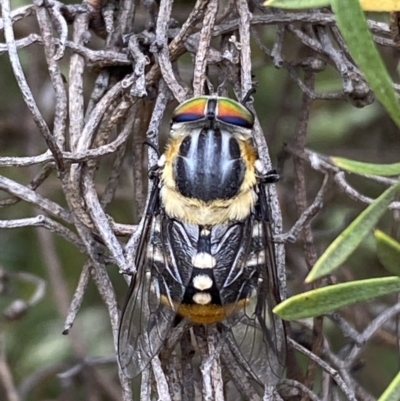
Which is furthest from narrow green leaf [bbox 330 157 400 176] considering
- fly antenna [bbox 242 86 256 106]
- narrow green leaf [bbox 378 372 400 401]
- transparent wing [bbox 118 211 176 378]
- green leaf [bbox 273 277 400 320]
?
transparent wing [bbox 118 211 176 378]

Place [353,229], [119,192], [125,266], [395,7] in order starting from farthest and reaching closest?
[119,192], [125,266], [395,7], [353,229]

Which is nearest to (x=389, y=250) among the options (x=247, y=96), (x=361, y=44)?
(x=361, y=44)

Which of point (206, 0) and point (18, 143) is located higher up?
point (206, 0)

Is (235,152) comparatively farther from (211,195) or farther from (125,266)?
(125,266)

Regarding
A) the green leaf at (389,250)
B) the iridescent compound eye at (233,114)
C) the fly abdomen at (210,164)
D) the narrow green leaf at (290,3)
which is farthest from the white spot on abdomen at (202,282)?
the narrow green leaf at (290,3)

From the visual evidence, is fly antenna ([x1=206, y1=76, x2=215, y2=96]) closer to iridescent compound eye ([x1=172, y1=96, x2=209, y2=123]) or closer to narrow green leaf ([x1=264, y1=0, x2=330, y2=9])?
iridescent compound eye ([x1=172, y1=96, x2=209, y2=123])

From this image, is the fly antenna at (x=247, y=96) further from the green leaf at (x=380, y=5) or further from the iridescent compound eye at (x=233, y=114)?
the green leaf at (x=380, y=5)

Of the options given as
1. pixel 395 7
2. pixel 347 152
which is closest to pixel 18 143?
pixel 347 152
